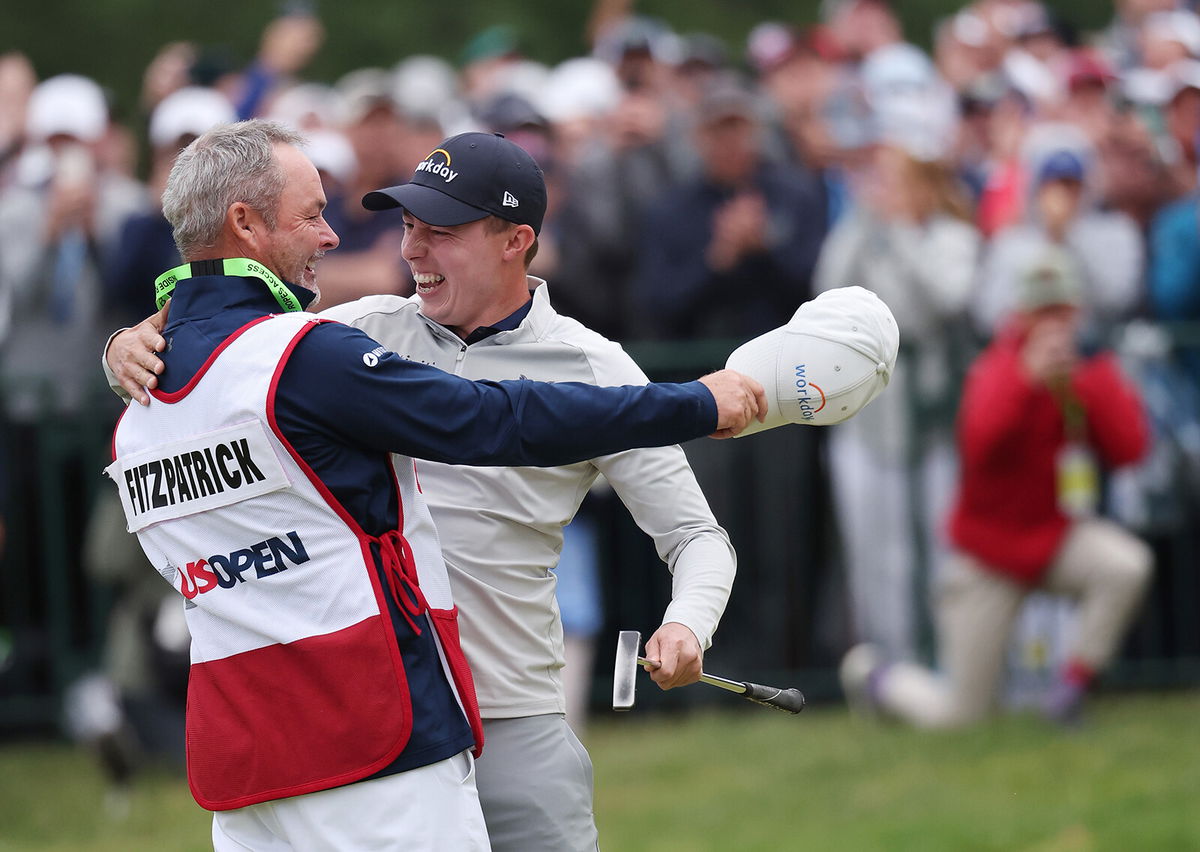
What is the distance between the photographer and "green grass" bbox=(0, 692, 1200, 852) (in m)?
7.16

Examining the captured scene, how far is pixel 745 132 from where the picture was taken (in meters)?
9.12

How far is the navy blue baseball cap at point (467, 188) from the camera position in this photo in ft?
13.8

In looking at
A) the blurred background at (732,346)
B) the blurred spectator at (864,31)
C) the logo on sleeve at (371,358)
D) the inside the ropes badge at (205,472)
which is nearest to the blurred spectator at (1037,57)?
the blurred spectator at (864,31)

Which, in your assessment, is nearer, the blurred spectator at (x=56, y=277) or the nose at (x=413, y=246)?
the nose at (x=413, y=246)

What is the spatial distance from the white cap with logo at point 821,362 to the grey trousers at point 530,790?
90 cm

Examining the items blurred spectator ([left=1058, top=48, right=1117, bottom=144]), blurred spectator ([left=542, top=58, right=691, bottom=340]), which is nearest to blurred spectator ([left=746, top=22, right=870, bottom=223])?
blurred spectator ([left=542, top=58, right=691, bottom=340])

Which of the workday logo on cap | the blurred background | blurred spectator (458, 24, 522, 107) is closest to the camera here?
the workday logo on cap

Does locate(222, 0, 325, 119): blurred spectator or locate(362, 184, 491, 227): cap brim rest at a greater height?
locate(222, 0, 325, 119): blurred spectator

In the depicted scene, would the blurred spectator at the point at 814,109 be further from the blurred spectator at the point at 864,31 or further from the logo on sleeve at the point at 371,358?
the logo on sleeve at the point at 371,358

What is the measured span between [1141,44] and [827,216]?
3.30 m

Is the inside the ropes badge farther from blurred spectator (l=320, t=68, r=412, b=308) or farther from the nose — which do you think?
blurred spectator (l=320, t=68, r=412, b=308)

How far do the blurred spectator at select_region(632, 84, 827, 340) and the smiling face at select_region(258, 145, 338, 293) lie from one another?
5225mm

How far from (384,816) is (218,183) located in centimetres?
130

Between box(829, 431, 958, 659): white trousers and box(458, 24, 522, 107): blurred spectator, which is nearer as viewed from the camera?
box(829, 431, 958, 659): white trousers
